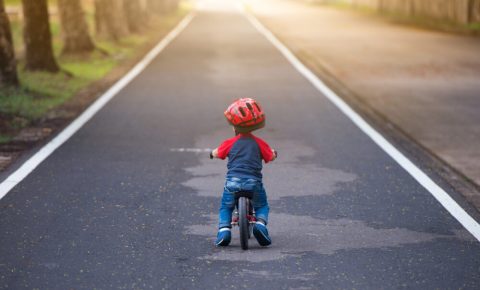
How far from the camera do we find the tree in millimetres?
18359

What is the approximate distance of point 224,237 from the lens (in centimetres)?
659

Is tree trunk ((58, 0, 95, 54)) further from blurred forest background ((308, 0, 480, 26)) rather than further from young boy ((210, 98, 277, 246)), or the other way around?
blurred forest background ((308, 0, 480, 26))

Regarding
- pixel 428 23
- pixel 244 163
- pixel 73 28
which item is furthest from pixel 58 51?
pixel 428 23

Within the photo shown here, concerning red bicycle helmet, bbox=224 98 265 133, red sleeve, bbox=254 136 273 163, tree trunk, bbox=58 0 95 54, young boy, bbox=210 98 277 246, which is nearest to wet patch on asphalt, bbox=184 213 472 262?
young boy, bbox=210 98 277 246

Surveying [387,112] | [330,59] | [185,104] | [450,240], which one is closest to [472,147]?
[387,112]

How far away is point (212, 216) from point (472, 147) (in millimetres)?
4728

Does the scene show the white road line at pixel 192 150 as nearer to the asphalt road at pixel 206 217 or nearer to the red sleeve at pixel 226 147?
the asphalt road at pixel 206 217

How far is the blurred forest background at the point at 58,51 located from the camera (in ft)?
47.3

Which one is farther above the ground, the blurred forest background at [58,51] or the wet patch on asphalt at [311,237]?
the wet patch on asphalt at [311,237]

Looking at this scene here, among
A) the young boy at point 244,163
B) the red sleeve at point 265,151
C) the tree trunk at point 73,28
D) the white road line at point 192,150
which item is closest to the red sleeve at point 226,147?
the young boy at point 244,163

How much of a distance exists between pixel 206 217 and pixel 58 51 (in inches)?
698

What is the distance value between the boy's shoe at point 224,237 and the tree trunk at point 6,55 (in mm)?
9207

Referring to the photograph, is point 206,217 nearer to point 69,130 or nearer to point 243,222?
point 243,222

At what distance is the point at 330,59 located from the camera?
76.4 feet
